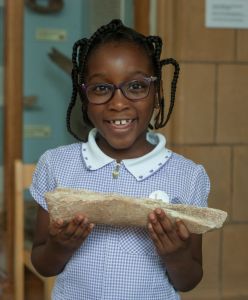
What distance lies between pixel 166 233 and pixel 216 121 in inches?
64.1

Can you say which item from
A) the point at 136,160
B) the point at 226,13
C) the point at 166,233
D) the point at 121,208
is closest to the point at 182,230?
the point at 166,233

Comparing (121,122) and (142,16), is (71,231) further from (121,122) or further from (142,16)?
(142,16)

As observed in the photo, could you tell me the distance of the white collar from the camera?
1.56 meters

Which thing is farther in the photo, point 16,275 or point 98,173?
point 16,275

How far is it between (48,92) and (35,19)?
354 mm

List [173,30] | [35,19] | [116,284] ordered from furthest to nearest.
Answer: [35,19] → [173,30] → [116,284]

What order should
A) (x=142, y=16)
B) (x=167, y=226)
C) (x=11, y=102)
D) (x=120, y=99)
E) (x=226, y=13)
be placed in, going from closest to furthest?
(x=167, y=226) → (x=120, y=99) → (x=226, y=13) → (x=142, y=16) → (x=11, y=102)

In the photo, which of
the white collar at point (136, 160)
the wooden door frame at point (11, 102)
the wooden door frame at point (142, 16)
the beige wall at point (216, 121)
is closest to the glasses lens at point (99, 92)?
the white collar at point (136, 160)

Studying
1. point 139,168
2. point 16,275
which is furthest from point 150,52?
point 16,275

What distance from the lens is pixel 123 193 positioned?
1535mm

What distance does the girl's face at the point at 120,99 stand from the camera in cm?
151

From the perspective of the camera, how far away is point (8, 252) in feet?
10.6

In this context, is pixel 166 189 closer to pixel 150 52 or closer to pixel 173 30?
pixel 150 52

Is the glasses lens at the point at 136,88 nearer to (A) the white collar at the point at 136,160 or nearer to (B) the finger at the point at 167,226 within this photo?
(A) the white collar at the point at 136,160
